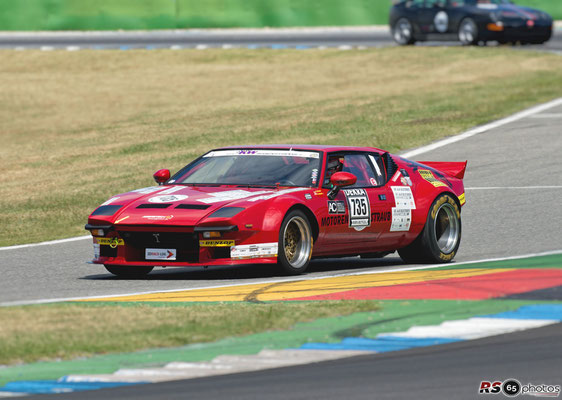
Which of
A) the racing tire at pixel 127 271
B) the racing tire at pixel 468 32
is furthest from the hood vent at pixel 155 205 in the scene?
the racing tire at pixel 468 32

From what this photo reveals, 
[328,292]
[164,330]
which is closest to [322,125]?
[328,292]

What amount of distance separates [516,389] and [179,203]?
532cm

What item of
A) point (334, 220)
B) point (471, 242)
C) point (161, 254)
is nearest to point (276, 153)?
point (334, 220)

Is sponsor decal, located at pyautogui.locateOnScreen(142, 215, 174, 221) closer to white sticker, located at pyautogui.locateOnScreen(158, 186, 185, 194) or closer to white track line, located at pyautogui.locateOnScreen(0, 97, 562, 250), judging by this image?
white sticker, located at pyautogui.locateOnScreen(158, 186, 185, 194)

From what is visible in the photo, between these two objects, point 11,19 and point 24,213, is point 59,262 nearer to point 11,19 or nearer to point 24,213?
point 24,213

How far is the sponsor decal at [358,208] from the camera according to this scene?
11.5m

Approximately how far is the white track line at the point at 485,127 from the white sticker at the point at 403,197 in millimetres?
7789

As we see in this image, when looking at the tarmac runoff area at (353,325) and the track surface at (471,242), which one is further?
the track surface at (471,242)

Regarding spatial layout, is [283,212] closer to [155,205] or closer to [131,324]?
[155,205]

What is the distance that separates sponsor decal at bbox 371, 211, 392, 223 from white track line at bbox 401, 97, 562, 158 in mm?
8082

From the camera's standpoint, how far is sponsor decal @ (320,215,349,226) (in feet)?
36.6

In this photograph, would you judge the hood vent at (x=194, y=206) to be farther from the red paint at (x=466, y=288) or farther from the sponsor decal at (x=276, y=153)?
the red paint at (x=466, y=288)

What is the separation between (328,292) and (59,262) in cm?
369

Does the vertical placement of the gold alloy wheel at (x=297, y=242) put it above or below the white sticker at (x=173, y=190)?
below
